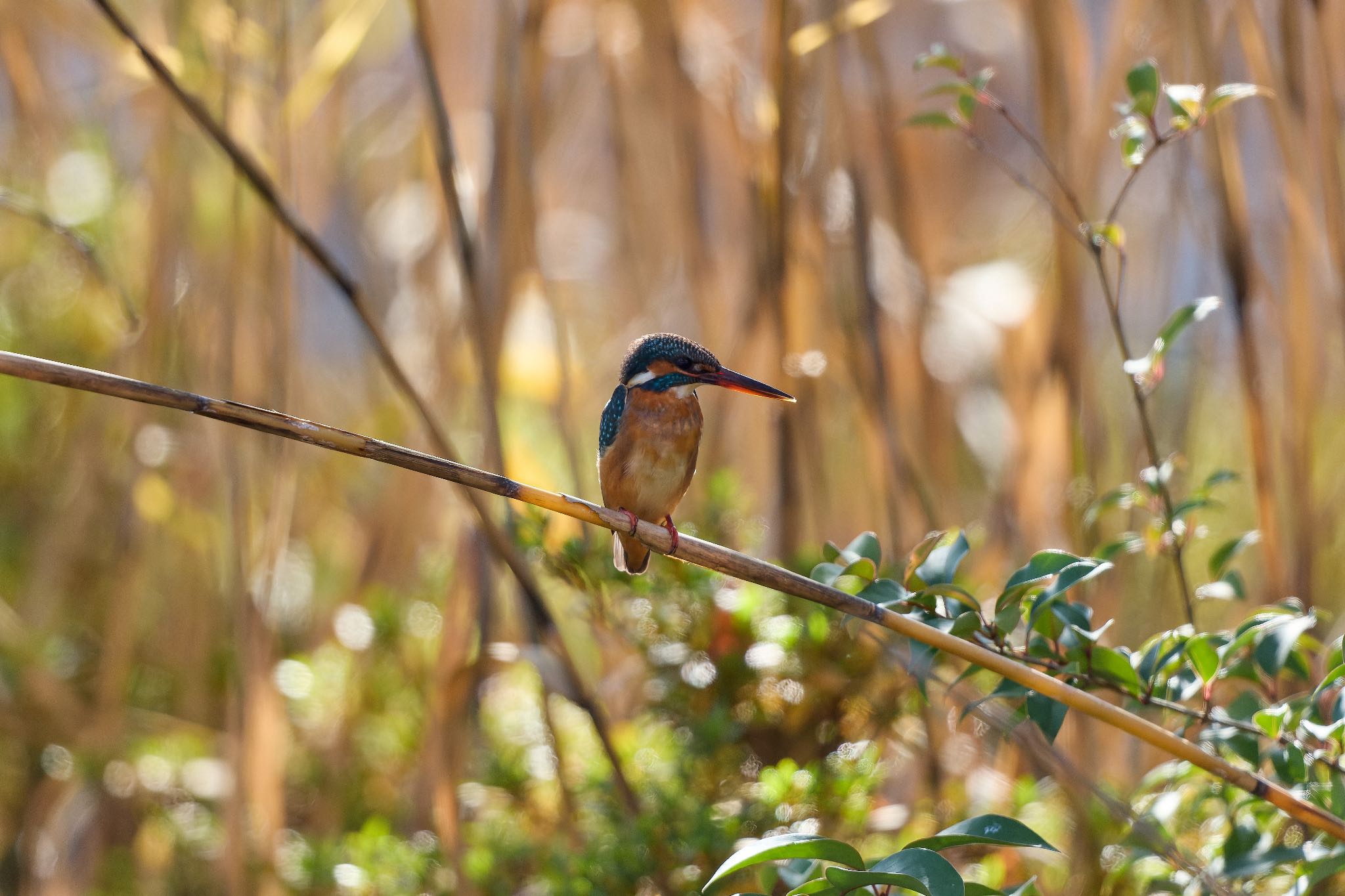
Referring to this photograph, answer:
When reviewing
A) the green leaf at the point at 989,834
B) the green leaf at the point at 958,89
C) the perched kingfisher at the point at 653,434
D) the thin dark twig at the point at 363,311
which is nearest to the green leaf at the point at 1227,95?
the green leaf at the point at 958,89

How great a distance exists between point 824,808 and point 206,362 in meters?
1.68

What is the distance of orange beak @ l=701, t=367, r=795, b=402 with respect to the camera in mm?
1544

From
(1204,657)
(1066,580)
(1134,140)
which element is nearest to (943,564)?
(1066,580)

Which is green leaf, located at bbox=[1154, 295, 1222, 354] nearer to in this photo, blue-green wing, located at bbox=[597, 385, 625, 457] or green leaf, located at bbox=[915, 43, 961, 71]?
green leaf, located at bbox=[915, 43, 961, 71]

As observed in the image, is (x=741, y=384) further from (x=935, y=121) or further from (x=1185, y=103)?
(x=1185, y=103)

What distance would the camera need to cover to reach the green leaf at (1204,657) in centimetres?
102

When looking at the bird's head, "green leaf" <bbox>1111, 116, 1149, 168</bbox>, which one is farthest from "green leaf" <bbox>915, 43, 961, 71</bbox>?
the bird's head

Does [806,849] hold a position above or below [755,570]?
below

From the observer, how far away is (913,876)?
840mm

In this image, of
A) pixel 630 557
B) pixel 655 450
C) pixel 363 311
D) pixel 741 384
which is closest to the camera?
pixel 363 311

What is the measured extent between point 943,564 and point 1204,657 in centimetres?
25

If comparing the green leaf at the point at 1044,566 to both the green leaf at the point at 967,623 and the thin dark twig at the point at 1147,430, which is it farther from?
the thin dark twig at the point at 1147,430

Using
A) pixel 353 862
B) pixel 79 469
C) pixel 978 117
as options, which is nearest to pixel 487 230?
pixel 353 862

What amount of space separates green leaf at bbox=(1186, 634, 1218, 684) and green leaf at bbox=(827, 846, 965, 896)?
1.14 feet
